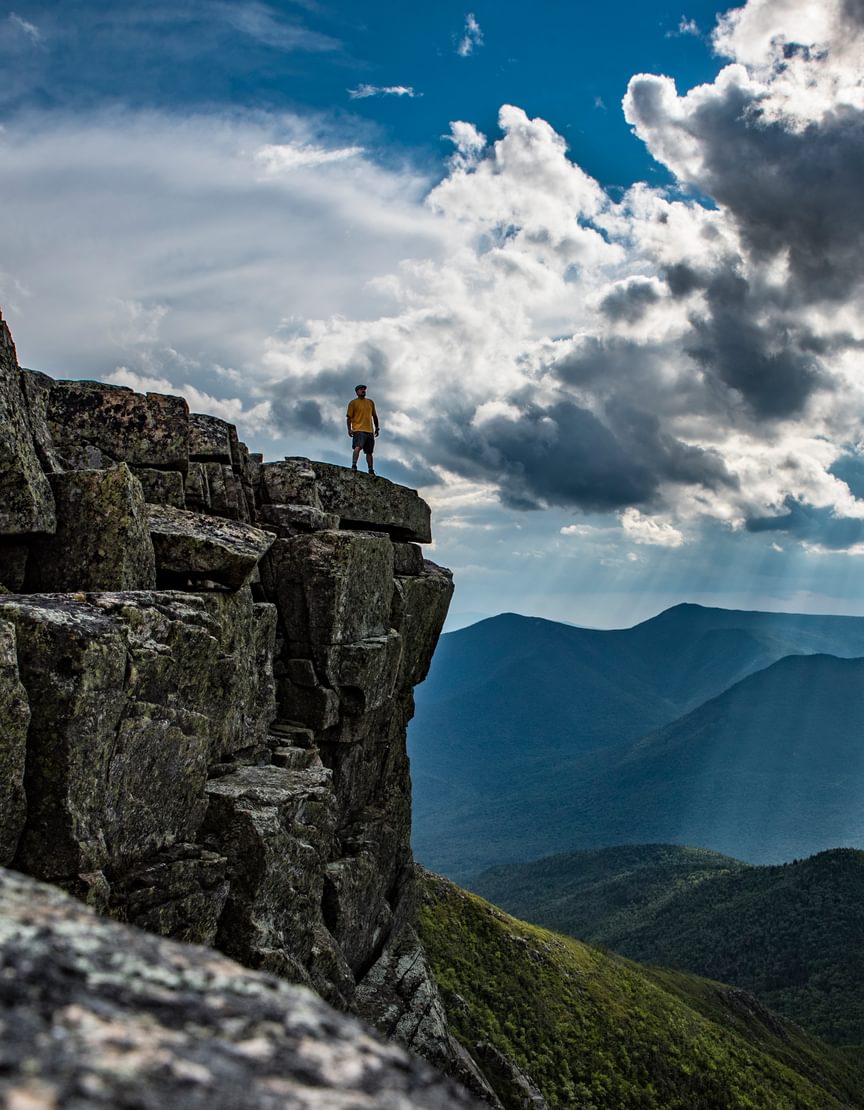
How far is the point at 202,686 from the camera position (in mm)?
27109

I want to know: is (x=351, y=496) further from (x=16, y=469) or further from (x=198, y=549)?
(x=16, y=469)

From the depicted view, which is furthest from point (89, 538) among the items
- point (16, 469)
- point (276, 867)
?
point (276, 867)

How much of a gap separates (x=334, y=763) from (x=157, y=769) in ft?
72.2

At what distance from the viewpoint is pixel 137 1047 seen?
4633mm

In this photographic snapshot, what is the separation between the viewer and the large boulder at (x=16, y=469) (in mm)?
22750

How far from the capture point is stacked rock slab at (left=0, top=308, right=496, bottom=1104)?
19.5 metres

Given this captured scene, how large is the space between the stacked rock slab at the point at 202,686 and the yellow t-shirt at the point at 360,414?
10.2 ft

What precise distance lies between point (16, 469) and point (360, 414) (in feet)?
91.4

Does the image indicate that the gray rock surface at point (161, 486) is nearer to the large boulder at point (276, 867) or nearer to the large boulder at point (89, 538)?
the large boulder at point (89, 538)

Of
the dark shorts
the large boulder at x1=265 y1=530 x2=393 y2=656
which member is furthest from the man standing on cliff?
the large boulder at x1=265 y1=530 x2=393 y2=656

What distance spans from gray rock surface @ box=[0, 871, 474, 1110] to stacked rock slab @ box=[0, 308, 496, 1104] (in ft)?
47.1

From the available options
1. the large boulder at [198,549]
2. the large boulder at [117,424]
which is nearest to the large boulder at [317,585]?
the large boulder at [198,549]

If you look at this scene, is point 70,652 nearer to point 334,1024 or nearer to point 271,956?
point 271,956

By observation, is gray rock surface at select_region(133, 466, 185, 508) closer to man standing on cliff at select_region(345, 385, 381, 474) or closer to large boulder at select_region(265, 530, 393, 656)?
large boulder at select_region(265, 530, 393, 656)
